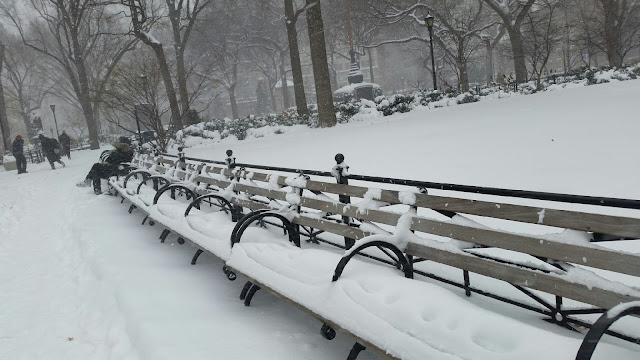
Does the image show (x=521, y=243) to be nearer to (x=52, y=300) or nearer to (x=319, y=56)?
(x=52, y=300)

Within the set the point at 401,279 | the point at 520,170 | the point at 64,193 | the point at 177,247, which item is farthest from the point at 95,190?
the point at 401,279

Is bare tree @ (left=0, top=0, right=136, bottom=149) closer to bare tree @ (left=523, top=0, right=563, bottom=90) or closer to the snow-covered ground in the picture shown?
the snow-covered ground

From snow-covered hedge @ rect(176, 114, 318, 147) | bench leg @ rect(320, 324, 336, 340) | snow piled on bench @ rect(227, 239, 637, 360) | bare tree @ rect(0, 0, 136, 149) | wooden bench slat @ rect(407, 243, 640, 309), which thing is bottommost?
bench leg @ rect(320, 324, 336, 340)

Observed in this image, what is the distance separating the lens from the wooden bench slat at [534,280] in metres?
2.06

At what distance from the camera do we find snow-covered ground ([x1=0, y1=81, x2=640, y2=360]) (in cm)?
340

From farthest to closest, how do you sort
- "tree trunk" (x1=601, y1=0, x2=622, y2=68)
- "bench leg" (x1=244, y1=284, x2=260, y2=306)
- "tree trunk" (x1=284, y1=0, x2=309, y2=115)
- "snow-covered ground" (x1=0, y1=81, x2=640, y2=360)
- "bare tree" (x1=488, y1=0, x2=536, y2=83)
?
"bare tree" (x1=488, y1=0, x2=536, y2=83) < "tree trunk" (x1=601, y1=0, x2=622, y2=68) < "tree trunk" (x1=284, y1=0, x2=309, y2=115) < "bench leg" (x1=244, y1=284, x2=260, y2=306) < "snow-covered ground" (x1=0, y1=81, x2=640, y2=360)

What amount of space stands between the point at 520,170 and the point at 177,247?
4407 millimetres

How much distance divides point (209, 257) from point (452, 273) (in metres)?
2.81

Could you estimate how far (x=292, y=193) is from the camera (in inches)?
178

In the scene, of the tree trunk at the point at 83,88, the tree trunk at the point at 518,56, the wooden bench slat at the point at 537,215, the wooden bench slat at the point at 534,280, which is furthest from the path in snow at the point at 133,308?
the tree trunk at the point at 83,88

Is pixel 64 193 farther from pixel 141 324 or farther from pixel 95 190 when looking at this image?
pixel 141 324

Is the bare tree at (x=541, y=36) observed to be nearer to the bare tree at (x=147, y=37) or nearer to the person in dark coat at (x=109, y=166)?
the bare tree at (x=147, y=37)

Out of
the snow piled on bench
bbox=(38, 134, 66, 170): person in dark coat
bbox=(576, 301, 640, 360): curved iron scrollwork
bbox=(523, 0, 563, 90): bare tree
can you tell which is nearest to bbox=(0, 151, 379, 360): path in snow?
the snow piled on bench

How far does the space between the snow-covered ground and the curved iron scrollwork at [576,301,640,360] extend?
8.2 inches
